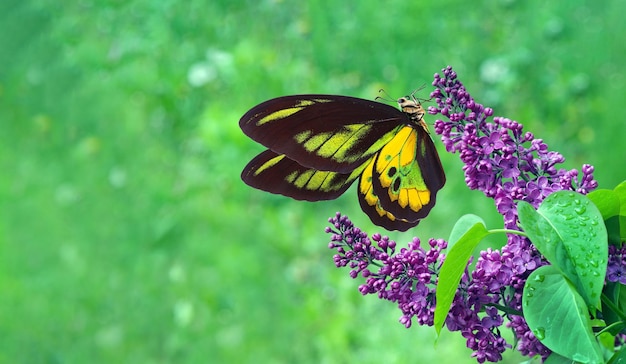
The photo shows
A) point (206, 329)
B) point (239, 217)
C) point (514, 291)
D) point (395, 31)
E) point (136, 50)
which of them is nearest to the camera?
point (514, 291)

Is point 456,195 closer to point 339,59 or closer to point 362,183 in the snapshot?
point 339,59

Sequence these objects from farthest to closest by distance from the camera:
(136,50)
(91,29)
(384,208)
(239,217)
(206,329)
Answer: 1. (91,29)
2. (136,50)
3. (239,217)
4. (206,329)
5. (384,208)

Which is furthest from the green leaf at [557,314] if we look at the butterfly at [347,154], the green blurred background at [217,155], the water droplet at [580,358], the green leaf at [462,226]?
the green blurred background at [217,155]

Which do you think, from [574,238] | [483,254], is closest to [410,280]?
[483,254]

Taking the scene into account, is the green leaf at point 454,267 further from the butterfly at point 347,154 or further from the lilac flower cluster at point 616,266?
the butterfly at point 347,154

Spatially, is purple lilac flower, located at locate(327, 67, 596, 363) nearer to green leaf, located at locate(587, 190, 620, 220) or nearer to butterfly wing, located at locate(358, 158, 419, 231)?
green leaf, located at locate(587, 190, 620, 220)

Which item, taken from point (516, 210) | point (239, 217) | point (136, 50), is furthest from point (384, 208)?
point (136, 50)

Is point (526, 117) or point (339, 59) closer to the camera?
point (526, 117)
